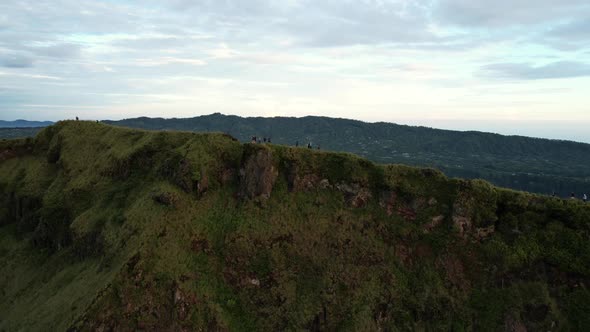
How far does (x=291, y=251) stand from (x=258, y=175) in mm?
9748

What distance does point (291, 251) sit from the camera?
138 ft

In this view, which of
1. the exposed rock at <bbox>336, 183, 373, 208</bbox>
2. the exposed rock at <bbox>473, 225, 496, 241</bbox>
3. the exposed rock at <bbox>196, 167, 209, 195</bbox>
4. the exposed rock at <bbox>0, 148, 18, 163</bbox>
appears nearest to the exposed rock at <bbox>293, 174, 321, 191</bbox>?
the exposed rock at <bbox>336, 183, 373, 208</bbox>

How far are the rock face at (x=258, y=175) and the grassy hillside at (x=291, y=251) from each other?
168mm

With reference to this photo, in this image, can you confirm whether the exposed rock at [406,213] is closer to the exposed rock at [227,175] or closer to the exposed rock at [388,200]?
the exposed rock at [388,200]

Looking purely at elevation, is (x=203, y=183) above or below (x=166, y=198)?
above

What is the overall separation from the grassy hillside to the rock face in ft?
0.55

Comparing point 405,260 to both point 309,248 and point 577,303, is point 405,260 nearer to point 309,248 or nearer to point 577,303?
point 309,248

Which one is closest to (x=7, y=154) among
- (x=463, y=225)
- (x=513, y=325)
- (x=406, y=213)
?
(x=406, y=213)

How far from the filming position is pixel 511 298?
38.3 meters

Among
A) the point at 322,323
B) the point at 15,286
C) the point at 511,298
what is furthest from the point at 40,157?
the point at 511,298

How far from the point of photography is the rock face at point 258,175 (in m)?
45.6

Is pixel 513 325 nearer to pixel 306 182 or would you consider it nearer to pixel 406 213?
pixel 406 213

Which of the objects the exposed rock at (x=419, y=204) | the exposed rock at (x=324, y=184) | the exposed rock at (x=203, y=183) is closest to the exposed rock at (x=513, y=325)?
the exposed rock at (x=419, y=204)

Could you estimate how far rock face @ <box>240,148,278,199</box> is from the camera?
45562 millimetres
